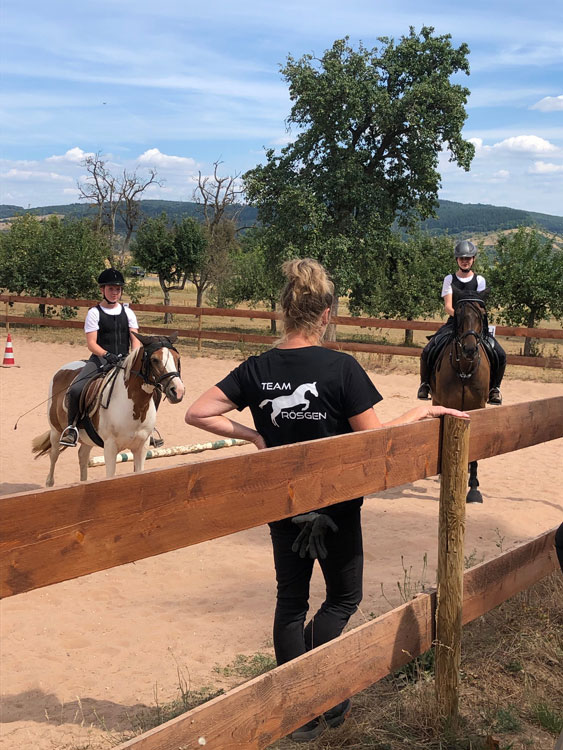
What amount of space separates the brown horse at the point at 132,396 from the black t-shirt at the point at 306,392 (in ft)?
12.0

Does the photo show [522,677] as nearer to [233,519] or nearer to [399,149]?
[233,519]

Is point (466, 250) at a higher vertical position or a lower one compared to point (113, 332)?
higher

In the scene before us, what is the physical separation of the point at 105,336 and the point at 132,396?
1.29m

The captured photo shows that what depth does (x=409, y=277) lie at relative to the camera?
95.1ft

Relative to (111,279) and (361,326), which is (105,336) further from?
(361,326)

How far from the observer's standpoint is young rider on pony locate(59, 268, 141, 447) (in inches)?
293

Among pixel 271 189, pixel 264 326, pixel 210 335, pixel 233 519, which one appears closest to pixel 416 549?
pixel 233 519

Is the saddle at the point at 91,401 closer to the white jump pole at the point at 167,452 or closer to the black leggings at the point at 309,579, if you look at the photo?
the white jump pole at the point at 167,452

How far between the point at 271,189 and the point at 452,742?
26.0 metres

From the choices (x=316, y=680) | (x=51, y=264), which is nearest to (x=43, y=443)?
(x=316, y=680)

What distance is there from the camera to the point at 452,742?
2.86m

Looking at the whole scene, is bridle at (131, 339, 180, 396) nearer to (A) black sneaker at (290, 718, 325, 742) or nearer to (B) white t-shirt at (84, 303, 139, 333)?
(B) white t-shirt at (84, 303, 139, 333)

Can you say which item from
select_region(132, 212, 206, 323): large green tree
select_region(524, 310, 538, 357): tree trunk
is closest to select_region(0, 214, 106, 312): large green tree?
select_region(132, 212, 206, 323): large green tree

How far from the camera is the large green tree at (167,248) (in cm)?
3550
